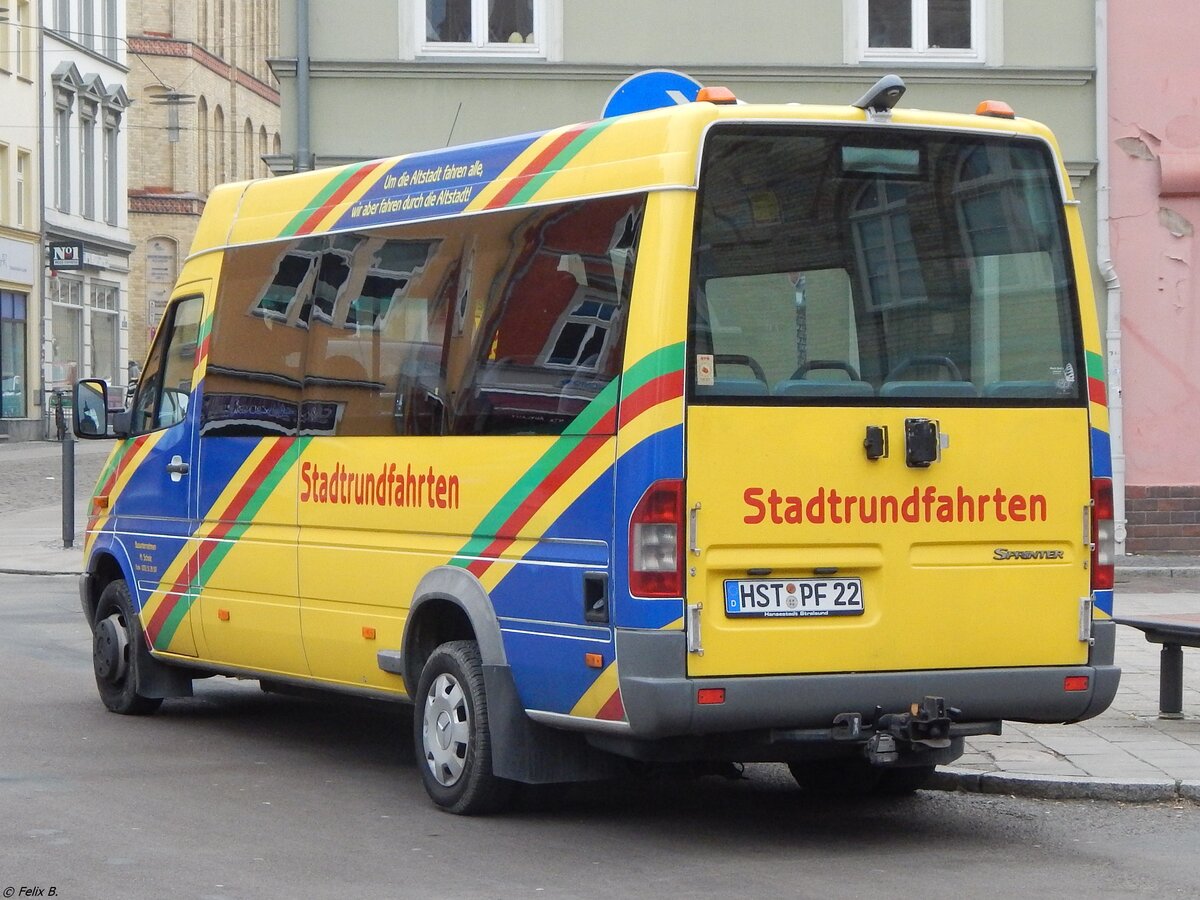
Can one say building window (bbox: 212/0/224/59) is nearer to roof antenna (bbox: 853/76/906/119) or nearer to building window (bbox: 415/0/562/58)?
building window (bbox: 415/0/562/58)

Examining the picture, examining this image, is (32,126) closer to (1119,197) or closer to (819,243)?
(1119,197)

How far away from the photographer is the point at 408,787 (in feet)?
28.7

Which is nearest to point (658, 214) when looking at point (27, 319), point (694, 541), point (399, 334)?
point (694, 541)

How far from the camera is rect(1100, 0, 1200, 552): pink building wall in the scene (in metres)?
18.8

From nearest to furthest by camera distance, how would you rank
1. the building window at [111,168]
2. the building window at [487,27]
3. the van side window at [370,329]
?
the van side window at [370,329] → the building window at [487,27] → the building window at [111,168]

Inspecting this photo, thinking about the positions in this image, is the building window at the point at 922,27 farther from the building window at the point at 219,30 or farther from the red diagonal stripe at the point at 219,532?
the building window at the point at 219,30

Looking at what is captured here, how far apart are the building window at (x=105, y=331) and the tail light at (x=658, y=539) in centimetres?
4904

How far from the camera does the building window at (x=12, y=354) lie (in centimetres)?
4862

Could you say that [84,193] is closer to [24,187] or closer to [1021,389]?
[24,187]

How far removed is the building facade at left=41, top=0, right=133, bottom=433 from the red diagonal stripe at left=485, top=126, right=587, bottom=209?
42.7 meters

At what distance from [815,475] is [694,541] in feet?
1.75

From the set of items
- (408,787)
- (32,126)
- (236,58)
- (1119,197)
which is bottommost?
(408,787)

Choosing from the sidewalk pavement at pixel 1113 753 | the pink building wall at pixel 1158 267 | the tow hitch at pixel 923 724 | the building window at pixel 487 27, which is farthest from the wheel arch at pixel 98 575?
the pink building wall at pixel 1158 267

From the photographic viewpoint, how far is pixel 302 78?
1850 centimetres
